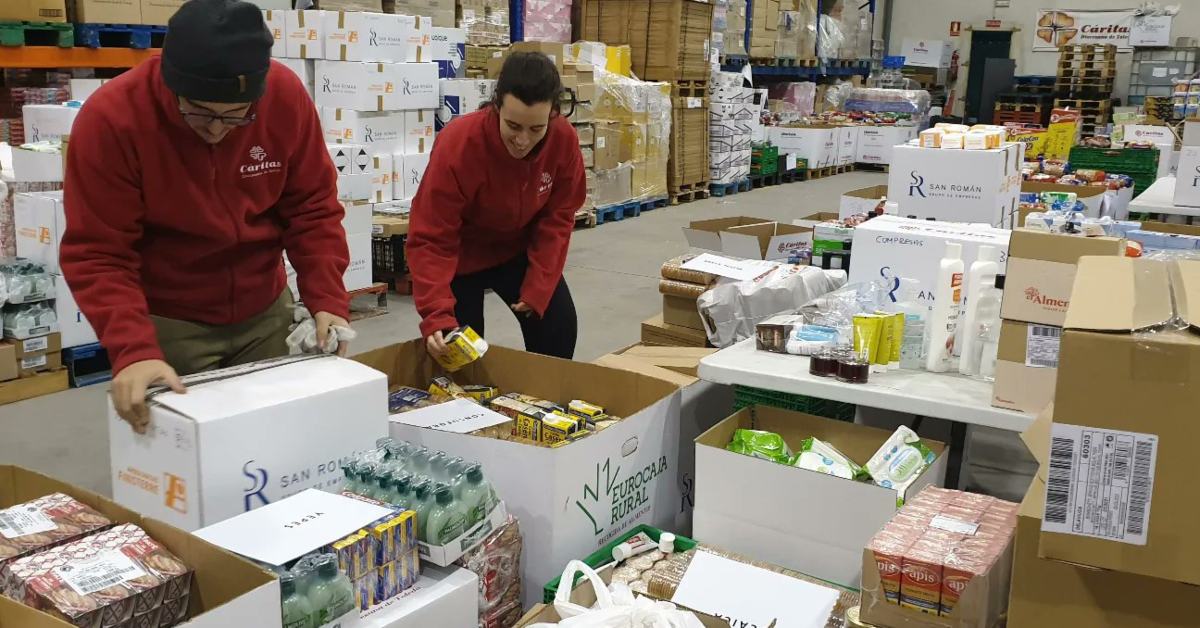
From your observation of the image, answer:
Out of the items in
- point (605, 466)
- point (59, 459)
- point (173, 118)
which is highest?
point (173, 118)

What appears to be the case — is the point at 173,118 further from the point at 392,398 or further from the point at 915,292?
the point at 915,292

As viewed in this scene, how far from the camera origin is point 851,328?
7.95ft

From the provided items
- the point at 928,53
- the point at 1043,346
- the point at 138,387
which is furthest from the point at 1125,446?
the point at 928,53

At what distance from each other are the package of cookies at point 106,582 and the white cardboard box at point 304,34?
17.7ft

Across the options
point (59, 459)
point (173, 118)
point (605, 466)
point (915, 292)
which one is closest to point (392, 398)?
point (605, 466)

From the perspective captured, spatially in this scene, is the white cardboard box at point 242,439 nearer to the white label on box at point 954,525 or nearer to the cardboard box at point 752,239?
the white label on box at point 954,525

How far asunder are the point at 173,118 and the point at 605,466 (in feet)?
3.64

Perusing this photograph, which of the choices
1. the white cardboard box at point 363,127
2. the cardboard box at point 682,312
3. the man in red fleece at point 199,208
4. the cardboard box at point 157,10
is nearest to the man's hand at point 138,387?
the man in red fleece at point 199,208

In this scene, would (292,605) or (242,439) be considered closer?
(292,605)

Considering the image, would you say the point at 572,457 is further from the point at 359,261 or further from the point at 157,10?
the point at 157,10

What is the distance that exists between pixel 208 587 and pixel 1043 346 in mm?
1549

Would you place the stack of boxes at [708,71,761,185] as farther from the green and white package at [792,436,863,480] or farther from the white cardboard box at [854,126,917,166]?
the green and white package at [792,436,863,480]

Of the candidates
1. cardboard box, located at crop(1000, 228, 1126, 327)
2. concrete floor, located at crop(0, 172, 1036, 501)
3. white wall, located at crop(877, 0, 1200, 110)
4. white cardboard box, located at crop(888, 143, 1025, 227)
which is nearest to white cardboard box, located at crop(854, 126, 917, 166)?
concrete floor, located at crop(0, 172, 1036, 501)

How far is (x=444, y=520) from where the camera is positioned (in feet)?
5.83
